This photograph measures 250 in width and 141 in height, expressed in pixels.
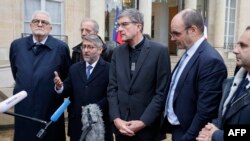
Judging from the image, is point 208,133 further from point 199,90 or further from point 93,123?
point 93,123

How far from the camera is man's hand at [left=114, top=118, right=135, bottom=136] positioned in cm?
313

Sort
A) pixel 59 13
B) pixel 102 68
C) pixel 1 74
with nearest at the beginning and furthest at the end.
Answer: pixel 102 68, pixel 1 74, pixel 59 13

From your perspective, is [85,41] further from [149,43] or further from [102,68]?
[149,43]

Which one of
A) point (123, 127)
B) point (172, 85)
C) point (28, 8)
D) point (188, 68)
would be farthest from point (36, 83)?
point (28, 8)

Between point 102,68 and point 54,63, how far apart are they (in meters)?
0.58

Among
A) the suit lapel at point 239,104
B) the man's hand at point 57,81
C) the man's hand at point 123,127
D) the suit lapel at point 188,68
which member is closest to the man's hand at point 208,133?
the suit lapel at point 239,104

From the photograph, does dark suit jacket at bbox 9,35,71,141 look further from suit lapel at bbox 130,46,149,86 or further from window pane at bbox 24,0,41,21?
window pane at bbox 24,0,41,21

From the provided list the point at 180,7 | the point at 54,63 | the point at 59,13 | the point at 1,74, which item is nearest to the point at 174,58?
the point at 180,7

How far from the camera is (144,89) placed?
3244 millimetres

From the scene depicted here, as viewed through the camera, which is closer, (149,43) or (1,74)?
(149,43)

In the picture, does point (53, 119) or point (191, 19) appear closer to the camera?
point (53, 119)

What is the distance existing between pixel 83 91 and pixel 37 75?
0.56 meters

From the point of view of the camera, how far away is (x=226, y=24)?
19828 millimetres

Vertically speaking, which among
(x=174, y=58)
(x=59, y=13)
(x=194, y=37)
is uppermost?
(x=59, y=13)
